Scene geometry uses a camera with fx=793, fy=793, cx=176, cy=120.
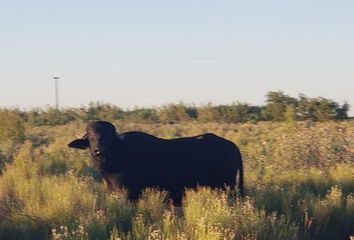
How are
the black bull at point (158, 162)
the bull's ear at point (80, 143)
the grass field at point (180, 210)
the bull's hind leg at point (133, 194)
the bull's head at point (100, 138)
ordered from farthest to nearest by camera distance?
the bull's ear at point (80, 143)
the bull's head at point (100, 138)
the black bull at point (158, 162)
the bull's hind leg at point (133, 194)
the grass field at point (180, 210)

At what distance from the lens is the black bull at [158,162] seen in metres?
13.2

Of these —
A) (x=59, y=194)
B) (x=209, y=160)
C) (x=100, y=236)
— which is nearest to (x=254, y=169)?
(x=209, y=160)

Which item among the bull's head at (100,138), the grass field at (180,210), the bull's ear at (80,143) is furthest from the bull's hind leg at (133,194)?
the bull's ear at (80,143)

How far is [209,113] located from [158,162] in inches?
1451

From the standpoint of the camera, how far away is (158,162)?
1345 centimetres

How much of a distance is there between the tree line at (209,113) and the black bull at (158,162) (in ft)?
100

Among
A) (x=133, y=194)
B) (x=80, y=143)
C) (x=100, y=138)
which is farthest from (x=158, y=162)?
(x=80, y=143)

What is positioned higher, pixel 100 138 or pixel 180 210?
pixel 100 138

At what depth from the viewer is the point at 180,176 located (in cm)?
1335

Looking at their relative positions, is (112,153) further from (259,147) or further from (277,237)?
(259,147)

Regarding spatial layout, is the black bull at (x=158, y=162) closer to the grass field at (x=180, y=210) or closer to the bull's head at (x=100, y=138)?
the bull's head at (x=100, y=138)

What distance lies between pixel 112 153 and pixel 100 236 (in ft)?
12.9

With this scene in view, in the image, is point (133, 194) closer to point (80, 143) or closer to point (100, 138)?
point (100, 138)

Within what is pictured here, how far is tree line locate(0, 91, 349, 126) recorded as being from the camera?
44469 millimetres
